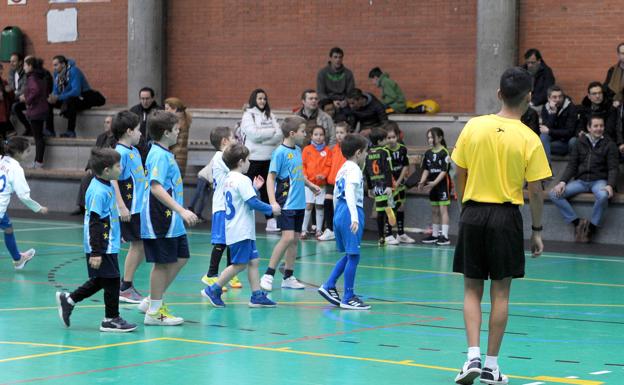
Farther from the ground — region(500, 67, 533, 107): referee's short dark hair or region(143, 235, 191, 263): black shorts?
region(500, 67, 533, 107): referee's short dark hair

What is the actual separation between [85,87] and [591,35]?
11536 millimetres

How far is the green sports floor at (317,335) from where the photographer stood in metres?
8.77

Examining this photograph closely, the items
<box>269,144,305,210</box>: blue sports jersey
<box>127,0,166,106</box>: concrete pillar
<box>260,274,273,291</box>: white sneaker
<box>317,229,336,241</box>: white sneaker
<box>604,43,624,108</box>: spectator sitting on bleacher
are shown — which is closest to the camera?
<box>260,274,273,291</box>: white sneaker

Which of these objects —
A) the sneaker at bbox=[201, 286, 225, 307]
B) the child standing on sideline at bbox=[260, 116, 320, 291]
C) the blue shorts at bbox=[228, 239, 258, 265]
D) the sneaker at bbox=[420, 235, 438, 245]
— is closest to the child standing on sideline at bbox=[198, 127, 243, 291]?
the blue shorts at bbox=[228, 239, 258, 265]

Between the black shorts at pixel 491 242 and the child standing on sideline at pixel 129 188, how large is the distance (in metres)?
4.65

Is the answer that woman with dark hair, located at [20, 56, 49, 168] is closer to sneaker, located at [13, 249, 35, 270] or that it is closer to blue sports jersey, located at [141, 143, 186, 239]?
sneaker, located at [13, 249, 35, 270]

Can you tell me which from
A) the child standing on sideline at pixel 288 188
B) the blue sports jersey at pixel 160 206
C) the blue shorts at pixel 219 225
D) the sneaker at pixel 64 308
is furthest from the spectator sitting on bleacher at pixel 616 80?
the sneaker at pixel 64 308

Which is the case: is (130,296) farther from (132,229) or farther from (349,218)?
(349,218)

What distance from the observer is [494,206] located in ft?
27.0

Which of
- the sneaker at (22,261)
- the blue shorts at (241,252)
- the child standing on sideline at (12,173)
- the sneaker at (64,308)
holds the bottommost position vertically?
the sneaker at (22,261)

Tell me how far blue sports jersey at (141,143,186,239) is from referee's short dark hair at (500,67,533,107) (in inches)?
152

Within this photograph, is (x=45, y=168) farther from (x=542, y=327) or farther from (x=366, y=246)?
(x=542, y=327)

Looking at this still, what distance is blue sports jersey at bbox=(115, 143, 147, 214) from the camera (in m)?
12.0

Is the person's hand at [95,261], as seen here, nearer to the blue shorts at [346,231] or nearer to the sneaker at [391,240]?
the blue shorts at [346,231]
